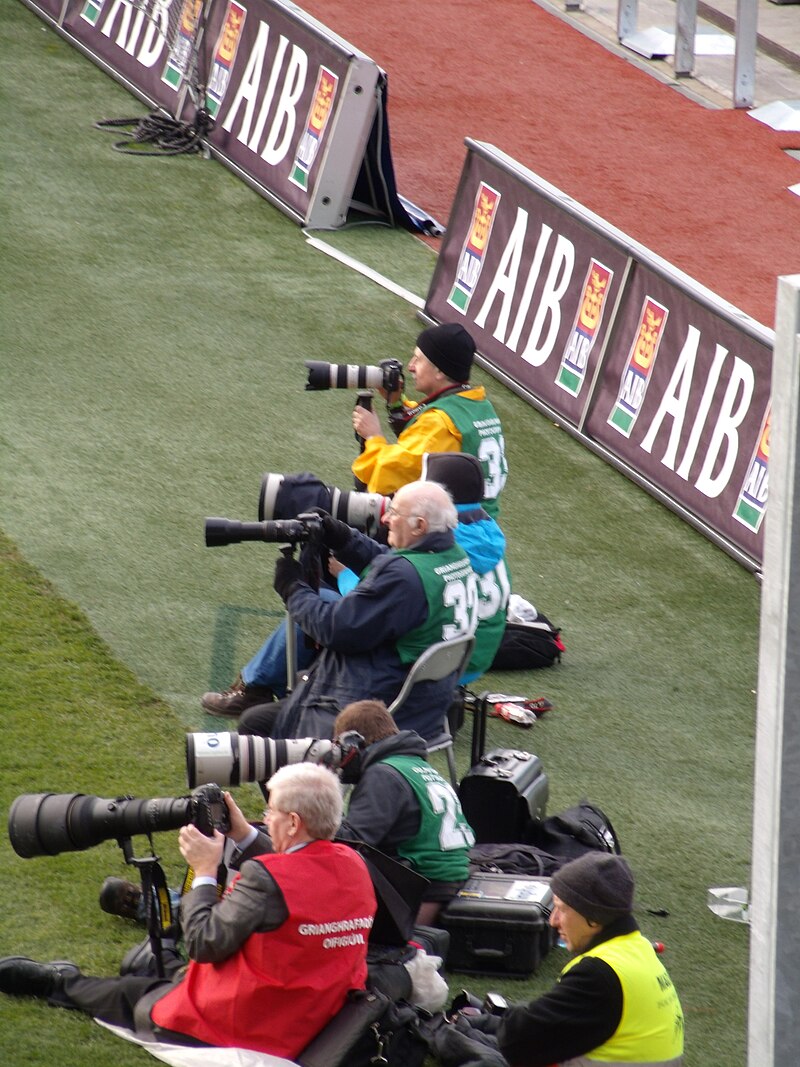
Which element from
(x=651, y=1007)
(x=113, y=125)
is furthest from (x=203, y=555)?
(x=113, y=125)

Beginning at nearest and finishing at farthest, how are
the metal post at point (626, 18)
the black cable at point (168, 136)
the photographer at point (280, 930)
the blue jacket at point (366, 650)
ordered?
the photographer at point (280, 930), the blue jacket at point (366, 650), the black cable at point (168, 136), the metal post at point (626, 18)

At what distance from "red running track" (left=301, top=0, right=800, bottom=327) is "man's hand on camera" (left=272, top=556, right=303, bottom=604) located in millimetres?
6870

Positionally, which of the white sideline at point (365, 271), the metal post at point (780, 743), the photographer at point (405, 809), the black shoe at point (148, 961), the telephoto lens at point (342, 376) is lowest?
the white sideline at point (365, 271)

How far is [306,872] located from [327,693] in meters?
1.53

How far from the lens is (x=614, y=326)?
33.5 ft

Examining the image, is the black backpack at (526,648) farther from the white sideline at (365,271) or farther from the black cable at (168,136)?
the black cable at (168,136)

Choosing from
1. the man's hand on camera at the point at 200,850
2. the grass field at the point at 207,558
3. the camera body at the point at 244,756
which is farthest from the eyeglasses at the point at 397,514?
the man's hand on camera at the point at 200,850

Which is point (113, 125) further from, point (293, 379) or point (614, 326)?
point (614, 326)

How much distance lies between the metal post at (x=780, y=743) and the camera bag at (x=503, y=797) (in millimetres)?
2578

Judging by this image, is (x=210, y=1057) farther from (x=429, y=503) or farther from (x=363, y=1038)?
(x=429, y=503)

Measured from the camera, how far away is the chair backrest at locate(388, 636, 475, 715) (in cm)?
612

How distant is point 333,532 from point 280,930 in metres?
2.12

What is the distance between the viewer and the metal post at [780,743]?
3502 millimetres

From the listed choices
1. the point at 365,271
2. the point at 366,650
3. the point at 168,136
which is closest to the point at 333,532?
the point at 366,650
